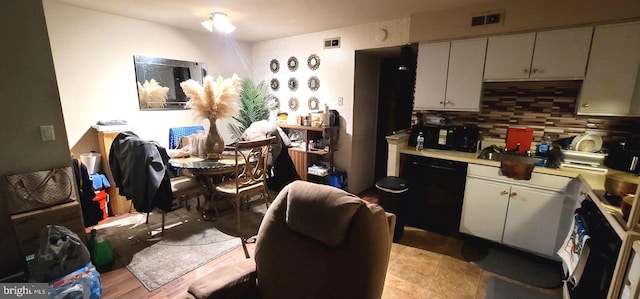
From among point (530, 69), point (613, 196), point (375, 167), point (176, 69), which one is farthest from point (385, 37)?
point (176, 69)

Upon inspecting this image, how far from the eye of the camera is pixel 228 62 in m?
4.34

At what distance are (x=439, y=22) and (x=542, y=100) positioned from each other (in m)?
1.29

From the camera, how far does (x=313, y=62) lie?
383 centimetres

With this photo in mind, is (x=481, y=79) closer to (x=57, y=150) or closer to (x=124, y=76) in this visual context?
(x=57, y=150)

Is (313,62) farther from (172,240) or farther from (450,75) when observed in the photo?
(172,240)

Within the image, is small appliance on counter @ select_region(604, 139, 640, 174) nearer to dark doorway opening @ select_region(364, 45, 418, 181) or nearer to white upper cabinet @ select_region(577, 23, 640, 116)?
white upper cabinet @ select_region(577, 23, 640, 116)

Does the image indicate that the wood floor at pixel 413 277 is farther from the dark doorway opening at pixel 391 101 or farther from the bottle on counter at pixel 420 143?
the dark doorway opening at pixel 391 101

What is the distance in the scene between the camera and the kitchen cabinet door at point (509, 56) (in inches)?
94.5

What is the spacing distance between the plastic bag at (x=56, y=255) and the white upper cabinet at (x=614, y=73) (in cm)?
409

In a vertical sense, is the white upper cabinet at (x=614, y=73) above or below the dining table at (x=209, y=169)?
above

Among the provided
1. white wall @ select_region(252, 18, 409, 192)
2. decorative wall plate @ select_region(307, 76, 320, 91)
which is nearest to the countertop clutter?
white wall @ select_region(252, 18, 409, 192)

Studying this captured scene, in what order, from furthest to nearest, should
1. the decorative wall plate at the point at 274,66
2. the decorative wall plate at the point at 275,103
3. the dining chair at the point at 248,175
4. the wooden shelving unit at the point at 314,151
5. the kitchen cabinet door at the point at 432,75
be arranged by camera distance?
the decorative wall plate at the point at 275,103 → the decorative wall plate at the point at 274,66 → the wooden shelving unit at the point at 314,151 → the kitchen cabinet door at the point at 432,75 → the dining chair at the point at 248,175

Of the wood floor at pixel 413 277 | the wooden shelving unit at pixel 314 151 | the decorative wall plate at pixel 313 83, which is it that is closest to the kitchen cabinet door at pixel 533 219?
the wood floor at pixel 413 277
